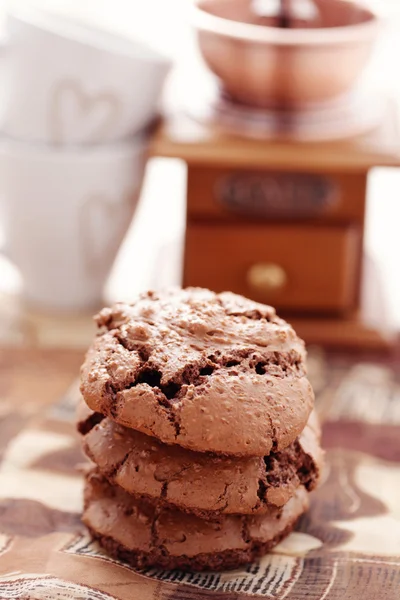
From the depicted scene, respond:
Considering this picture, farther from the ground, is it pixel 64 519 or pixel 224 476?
pixel 224 476

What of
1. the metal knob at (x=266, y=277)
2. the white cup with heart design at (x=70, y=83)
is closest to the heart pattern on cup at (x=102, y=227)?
the white cup with heart design at (x=70, y=83)

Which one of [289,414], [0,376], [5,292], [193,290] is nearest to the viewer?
[289,414]

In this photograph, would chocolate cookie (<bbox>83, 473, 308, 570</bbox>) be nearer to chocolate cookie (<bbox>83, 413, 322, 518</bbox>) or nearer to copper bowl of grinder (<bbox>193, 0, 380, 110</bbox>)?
chocolate cookie (<bbox>83, 413, 322, 518</bbox>)

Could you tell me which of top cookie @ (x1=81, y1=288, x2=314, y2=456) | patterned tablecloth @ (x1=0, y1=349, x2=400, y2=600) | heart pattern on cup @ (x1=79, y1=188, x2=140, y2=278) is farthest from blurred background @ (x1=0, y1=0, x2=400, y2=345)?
top cookie @ (x1=81, y1=288, x2=314, y2=456)

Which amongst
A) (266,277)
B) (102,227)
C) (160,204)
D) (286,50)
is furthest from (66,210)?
(160,204)

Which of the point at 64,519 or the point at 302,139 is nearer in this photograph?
the point at 64,519

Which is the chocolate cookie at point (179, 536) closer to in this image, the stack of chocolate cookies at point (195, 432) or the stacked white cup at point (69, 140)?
the stack of chocolate cookies at point (195, 432)

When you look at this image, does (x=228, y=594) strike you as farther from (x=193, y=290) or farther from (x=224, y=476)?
(x=193, y=290)

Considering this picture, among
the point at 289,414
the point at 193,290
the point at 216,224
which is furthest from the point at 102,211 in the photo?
the point at 289,414

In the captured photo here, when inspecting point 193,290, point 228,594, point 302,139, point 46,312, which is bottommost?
point 228,594
